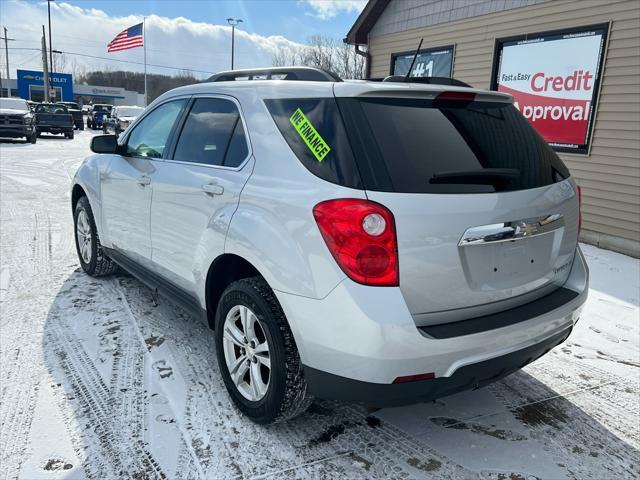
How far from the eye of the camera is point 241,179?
2680 mm

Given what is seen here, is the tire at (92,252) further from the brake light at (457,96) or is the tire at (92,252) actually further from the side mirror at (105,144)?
the brake light at (457,96)

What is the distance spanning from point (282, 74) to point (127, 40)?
3368 cm

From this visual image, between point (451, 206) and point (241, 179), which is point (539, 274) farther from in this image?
point (241, 179)

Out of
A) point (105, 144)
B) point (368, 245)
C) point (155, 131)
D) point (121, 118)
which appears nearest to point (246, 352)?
point (368, 245)

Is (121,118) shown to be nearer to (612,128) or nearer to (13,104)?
(13,104)

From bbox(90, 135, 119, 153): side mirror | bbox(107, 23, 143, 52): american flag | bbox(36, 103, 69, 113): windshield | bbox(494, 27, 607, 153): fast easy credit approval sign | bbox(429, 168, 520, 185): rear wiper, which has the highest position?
bbox(107, 23, 143, 52): american flag

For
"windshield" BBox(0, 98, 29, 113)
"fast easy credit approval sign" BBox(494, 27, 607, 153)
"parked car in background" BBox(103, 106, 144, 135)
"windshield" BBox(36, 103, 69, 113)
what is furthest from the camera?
"windshield" BBox(36, 103, 69, 113)

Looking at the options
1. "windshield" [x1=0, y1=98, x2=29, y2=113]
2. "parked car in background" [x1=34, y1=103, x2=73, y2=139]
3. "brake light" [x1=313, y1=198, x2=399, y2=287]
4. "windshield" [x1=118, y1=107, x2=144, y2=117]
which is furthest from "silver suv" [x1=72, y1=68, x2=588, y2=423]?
"windshield" [x1=118, y1=107, x2=144, y2=117]

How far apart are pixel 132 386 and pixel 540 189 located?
2516 mm

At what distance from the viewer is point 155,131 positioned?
3820 millimetres

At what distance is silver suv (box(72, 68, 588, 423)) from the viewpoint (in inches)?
82.7

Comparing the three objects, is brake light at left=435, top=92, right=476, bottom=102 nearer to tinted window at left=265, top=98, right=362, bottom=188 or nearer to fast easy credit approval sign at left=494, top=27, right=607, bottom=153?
tinted window at left=265, top=98, right=362, bottom=188

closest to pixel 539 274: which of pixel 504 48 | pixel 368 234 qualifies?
pixel 368 234

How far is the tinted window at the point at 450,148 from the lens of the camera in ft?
7.23
